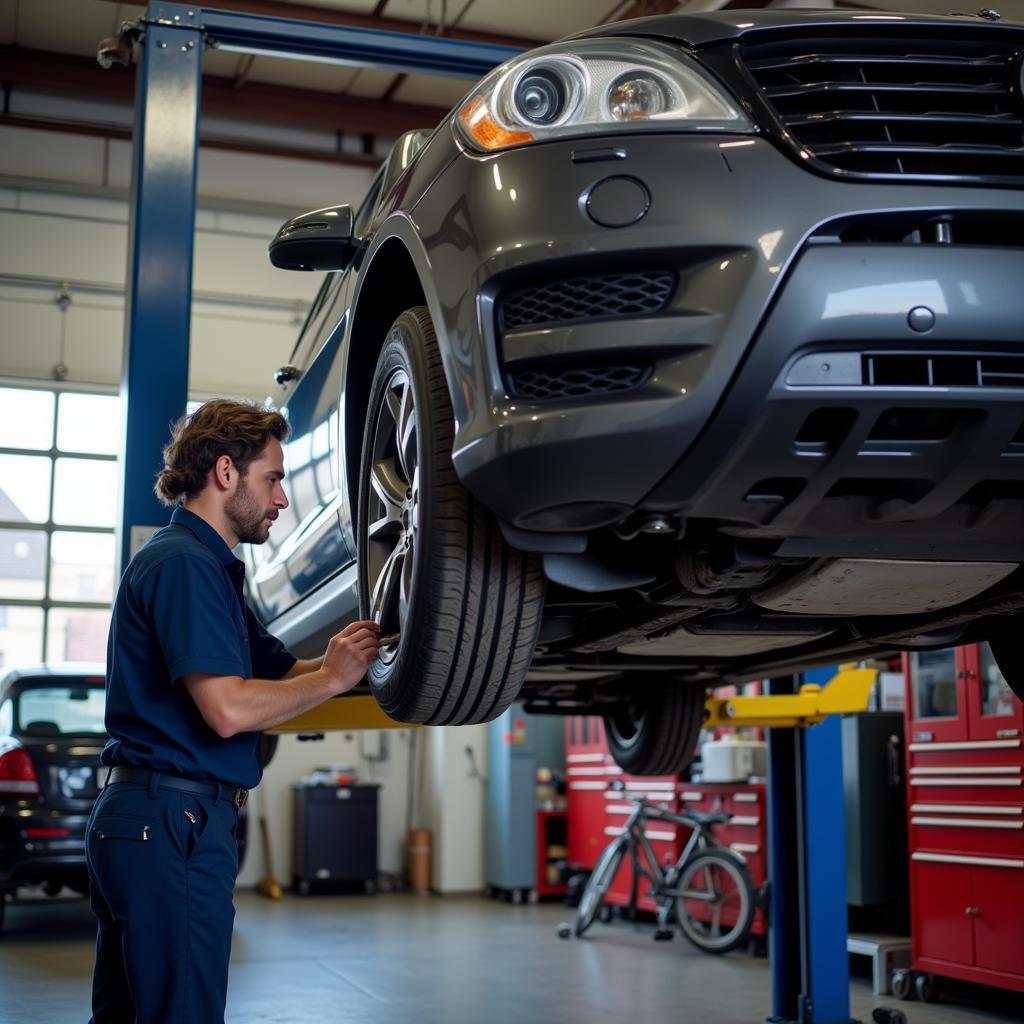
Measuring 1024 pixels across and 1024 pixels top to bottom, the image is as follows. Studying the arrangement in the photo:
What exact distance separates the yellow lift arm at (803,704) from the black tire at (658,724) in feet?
1.30

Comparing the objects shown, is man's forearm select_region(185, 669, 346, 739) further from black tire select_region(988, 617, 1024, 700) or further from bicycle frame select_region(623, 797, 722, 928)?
bicycle frame select_region(623, 797, 722, 928)

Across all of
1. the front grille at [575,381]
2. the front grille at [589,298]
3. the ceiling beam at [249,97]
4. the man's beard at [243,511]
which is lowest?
the man's beard at [243,511]

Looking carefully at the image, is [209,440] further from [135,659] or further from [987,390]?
[987,390]

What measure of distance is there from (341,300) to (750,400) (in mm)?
1527

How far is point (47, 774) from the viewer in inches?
272

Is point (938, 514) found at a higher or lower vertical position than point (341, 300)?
lower

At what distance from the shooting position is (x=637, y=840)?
8.35 m

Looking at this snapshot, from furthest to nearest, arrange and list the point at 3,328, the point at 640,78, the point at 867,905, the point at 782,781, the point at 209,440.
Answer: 1. the point at 3,328
2. the point at 867,905
3. the point at 782,781
4. the point at 209,440
5. the point at 640,78

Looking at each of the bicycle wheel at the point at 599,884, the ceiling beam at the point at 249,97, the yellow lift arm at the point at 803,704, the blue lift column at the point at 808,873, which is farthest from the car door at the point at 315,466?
the ceiling beam at the point at 249,97

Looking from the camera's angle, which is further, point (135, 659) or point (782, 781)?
point (782, 781)

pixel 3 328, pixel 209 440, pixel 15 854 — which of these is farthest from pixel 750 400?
pixel 3 328

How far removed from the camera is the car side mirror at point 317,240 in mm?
2762

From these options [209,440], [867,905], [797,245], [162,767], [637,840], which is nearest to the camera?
[797,245]

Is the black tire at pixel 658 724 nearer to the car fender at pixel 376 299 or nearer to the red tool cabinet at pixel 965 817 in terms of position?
the car fender at pixel 376 299
